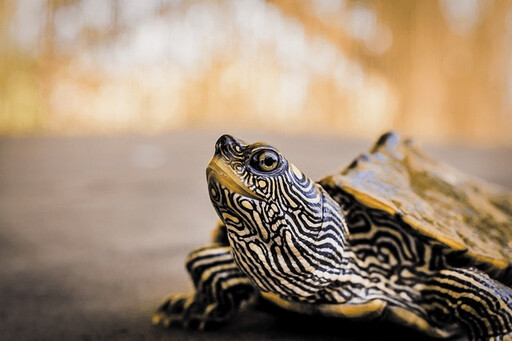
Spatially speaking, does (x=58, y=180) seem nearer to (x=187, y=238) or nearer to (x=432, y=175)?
(x=187, y=238)

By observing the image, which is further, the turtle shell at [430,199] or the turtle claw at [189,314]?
the turtle claw at [189,314]

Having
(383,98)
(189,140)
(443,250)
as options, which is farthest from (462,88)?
(443,250)

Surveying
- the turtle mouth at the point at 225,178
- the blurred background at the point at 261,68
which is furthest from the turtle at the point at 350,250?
the blurred background at the point at 261,68

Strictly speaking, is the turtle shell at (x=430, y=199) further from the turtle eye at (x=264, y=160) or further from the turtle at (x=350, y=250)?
the turtle eye at (x=264, y=160)

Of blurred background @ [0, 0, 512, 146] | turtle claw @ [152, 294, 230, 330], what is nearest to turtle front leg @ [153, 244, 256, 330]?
turtle claw @ [152, 294, 230, 330]

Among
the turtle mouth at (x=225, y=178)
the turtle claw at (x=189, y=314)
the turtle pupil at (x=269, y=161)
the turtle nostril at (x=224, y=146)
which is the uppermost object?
the turtle nostril at (x=224, y=146)

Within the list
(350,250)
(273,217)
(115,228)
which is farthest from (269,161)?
(115,228)
